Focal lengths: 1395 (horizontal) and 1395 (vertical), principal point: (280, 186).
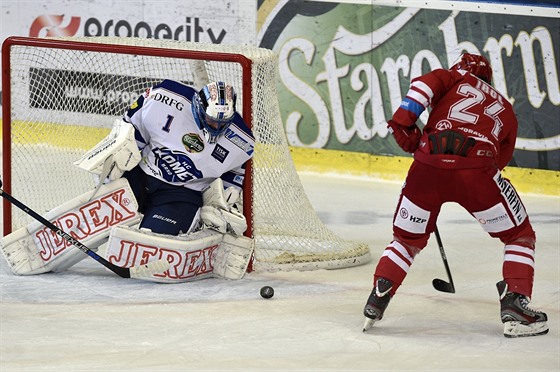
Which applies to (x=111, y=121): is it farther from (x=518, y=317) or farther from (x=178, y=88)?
(x=518, y=317)

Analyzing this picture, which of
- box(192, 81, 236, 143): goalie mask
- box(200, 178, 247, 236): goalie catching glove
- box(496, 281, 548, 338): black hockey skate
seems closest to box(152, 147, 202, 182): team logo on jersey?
box(200, 178, 247, 236): goalie catching glove

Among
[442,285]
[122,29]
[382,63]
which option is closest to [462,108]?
[442,285]

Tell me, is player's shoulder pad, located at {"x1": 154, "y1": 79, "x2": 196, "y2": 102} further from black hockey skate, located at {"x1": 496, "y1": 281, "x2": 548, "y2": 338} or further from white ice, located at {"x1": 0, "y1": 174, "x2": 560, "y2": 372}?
black hockey skate, located at {"x1": 496, "y1": 281, "x2": 548, "y2": 338}

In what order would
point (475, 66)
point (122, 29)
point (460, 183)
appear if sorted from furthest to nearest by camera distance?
point (122, 29) → point (475, 66) → point (460, 183)

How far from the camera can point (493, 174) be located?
541cm

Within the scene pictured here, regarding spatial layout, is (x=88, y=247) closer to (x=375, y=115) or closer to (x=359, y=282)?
(x=359, y=282)

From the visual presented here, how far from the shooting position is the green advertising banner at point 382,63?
27.3 ft

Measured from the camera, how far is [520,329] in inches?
215

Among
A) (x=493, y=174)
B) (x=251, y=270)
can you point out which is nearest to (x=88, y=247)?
(x=251, y=270)

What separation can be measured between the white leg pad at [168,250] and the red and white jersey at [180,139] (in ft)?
0.97

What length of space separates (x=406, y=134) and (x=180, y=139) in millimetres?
1253

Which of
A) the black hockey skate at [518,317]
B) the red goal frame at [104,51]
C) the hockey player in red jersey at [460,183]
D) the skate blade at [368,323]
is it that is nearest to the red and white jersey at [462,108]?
the hockey player in red jersey at [460,183]

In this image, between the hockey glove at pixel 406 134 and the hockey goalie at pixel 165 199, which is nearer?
the hockey glove at pixel 406 134

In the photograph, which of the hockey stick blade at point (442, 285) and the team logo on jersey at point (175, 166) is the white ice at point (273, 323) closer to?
the hockey stick blade at point (442, 285)
